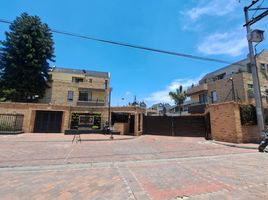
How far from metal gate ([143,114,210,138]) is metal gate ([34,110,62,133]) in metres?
10.8

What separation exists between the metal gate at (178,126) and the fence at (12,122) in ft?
45.7

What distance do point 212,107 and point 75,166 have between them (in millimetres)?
13438

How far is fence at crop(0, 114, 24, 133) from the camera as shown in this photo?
1843 cm

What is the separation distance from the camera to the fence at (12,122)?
18427 millimetres

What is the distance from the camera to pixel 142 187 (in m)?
4.57

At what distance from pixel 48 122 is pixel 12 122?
12.2ft

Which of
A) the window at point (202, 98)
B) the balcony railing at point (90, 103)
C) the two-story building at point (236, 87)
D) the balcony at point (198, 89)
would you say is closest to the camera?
the two-story building at point (236, 87)

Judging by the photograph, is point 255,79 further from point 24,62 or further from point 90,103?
point 24,62

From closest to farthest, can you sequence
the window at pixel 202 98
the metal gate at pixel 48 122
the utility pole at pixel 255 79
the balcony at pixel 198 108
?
the utility pole at pixel 255 79 < the metal gate at pixel 48 122 < the balcony at pixel 198 108 < the window at pixel 202 98

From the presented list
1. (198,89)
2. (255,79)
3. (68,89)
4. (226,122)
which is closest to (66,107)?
(68,89)

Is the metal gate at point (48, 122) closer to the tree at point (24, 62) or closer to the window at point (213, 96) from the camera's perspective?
the tree at point (24, 62)

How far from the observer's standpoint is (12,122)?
63.1 feet

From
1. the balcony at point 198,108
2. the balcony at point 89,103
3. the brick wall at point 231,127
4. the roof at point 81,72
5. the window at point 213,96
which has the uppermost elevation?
the roof at point 81,72

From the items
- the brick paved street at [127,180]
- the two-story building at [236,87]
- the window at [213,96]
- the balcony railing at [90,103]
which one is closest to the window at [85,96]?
the balcony railing at [90,103]
